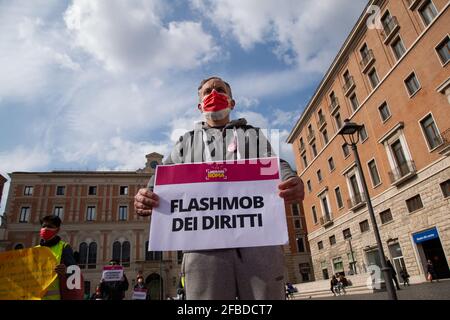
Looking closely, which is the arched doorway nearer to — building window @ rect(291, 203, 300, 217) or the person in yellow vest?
building window @ rect(291, 203, 300, 217)

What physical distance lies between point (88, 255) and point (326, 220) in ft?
89.5

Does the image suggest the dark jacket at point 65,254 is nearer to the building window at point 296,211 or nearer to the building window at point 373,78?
the building window at point 373,78

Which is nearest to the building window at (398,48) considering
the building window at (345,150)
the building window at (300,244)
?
the building window at (345,150)

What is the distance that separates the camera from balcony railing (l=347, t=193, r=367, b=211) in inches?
924

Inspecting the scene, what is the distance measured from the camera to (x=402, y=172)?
765 inches

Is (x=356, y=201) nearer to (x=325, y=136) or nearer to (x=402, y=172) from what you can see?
(x=402, y=172)

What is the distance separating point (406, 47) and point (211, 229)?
2237 cm

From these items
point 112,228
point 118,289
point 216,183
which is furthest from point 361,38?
point 112,228

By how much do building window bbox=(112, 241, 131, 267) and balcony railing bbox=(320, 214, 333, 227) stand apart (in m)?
22.8

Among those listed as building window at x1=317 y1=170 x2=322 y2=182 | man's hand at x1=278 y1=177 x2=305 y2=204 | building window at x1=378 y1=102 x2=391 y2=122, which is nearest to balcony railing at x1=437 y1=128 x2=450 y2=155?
building window at x1=378 y1=102 x2=391 y2=122

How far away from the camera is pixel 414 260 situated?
18031 millimetres

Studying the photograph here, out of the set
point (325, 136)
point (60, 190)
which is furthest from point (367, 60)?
point (60, 190)

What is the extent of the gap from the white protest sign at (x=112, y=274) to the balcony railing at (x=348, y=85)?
2339cm
